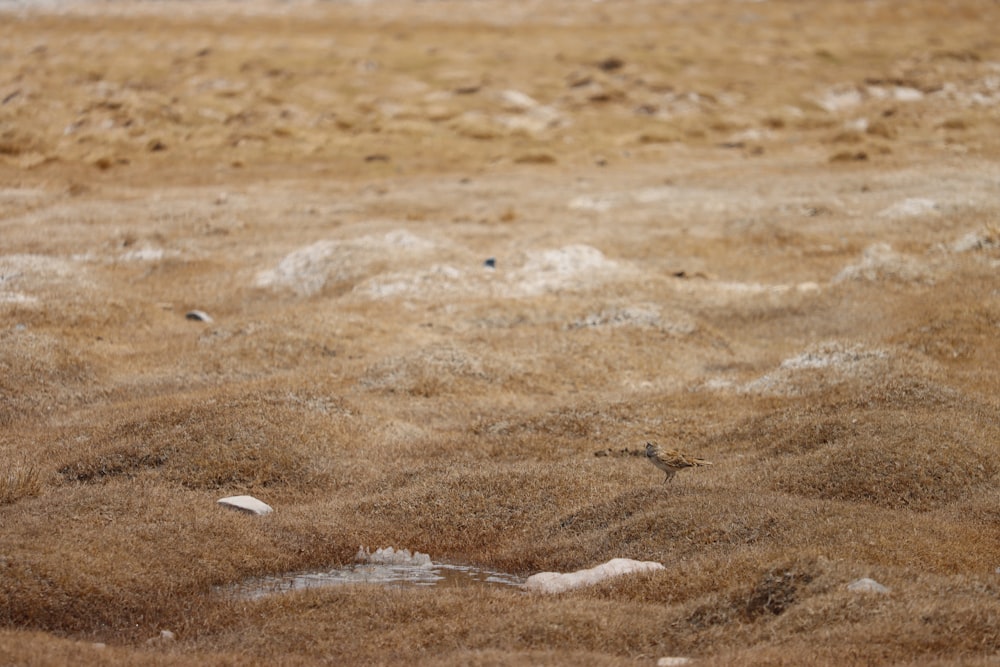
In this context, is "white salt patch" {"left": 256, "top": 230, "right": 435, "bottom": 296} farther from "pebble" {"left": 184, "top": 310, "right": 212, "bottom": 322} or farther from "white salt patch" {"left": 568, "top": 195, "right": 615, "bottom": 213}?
"white salt patch" {"left": 568, "top": 195, "right": 615, "bottom": 213}

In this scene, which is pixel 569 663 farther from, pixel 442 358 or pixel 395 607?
pixel 442 358

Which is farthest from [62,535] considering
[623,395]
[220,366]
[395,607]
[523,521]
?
[623,395]

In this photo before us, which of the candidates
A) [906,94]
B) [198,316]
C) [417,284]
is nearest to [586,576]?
[198,316]

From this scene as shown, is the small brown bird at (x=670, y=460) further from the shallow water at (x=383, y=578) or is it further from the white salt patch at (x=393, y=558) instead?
the white salt patch at (x=393, y=558)

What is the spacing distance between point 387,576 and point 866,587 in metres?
6.28

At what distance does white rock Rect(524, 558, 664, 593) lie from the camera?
44.9 ft

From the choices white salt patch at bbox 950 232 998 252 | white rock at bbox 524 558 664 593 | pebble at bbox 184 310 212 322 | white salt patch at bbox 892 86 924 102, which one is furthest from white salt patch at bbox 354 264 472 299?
white salt patch at bbox 892 86 924 102

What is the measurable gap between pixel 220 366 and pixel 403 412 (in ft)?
17.6

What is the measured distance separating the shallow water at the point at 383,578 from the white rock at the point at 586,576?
50 cm

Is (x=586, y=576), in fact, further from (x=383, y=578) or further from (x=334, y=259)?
(x=334, y=259)

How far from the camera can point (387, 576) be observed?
1470 centimetres

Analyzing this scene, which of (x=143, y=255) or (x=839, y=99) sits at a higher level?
(x=839, y=99)

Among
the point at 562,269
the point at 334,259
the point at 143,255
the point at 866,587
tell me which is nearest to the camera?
the point at 866,587

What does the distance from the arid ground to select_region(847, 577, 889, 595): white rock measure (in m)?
0.20
